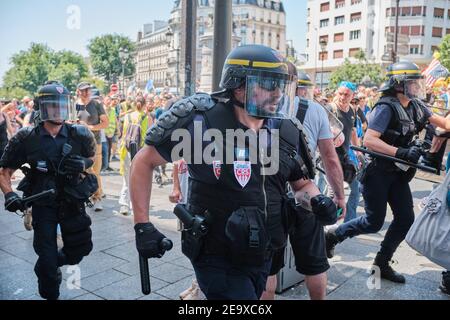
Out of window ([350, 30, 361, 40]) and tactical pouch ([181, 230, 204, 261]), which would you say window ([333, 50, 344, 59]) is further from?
tactical pouch ([181, 230, 204, 261])

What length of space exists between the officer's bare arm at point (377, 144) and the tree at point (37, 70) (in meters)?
63.0

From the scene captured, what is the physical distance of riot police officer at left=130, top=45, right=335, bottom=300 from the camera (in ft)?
6.98

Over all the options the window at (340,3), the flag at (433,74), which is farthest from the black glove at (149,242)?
the window at (340,3)

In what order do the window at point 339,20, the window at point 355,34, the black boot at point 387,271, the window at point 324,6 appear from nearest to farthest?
1. the black boot at point 387,271
2. the window at point 355,34
3. the window at point 339,20
4. the window at point 324,6

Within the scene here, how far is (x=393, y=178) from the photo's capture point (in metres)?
3.90

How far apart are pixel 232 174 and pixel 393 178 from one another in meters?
2.27

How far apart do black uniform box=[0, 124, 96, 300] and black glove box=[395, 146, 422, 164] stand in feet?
8.44

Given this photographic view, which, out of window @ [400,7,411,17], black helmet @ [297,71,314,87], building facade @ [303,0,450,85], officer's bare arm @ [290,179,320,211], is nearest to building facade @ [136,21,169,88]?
building facade @ [303,0,450,85]

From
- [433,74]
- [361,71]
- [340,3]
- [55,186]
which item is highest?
[340,3]

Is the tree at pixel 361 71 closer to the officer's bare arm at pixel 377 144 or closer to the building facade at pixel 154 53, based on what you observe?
the officer's bare arm at pixel 377 144

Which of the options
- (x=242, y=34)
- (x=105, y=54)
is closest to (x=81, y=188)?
(x=105, y=54)

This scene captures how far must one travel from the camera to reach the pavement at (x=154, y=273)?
12.0ft

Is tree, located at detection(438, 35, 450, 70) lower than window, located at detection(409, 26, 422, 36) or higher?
lower

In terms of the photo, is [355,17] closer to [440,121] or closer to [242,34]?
[242,34]
